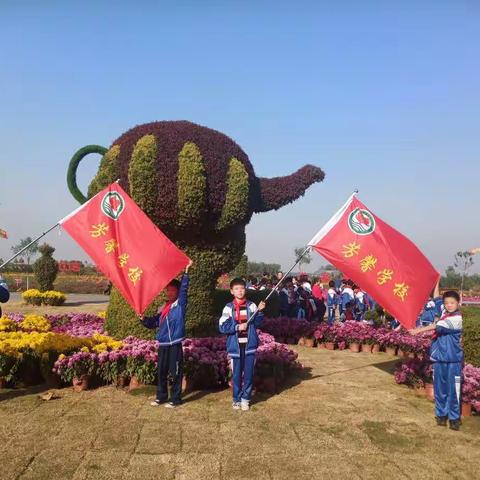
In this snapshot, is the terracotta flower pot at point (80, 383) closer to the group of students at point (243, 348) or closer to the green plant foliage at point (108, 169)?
the group of students at point (243, 348)

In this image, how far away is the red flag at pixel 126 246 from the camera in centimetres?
585

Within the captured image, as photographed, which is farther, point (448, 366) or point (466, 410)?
point (466, 410)

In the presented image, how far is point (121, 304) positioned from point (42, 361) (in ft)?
8.57

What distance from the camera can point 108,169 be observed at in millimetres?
9000

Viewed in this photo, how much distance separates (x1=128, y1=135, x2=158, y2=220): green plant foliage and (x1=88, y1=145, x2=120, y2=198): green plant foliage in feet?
1.85

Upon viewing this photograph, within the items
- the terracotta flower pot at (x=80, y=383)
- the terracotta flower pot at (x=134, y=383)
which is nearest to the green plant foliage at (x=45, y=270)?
the terracotta flower pot at (x=80, y=383)

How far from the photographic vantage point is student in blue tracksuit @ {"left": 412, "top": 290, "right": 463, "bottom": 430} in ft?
18.3

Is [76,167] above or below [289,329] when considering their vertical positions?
above

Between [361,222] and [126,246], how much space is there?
3.00 m

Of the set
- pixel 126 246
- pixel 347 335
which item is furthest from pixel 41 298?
pixel 126 246

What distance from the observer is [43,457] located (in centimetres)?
432

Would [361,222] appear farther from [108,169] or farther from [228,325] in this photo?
[108,169]

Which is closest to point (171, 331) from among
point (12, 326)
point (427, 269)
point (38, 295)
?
point (427, 269)

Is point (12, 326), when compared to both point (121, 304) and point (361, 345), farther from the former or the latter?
point (361, 345)
